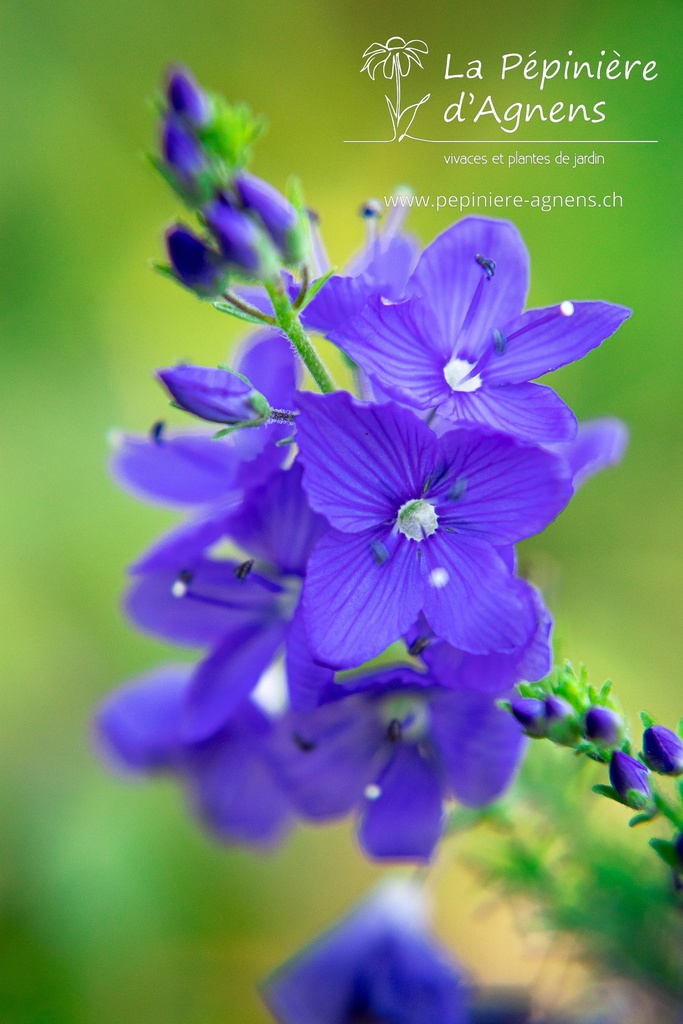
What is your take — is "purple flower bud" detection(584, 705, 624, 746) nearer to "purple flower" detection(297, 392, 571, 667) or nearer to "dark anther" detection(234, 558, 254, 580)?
"purple flower" detection(297, 392, 571, 667)

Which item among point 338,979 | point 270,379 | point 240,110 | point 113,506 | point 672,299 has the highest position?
point 672,299

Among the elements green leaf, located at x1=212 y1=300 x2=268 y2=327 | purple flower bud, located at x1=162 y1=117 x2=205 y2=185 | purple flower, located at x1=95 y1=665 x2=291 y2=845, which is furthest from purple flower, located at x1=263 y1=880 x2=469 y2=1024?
purple flower bud, located at x1=162 y1=117 x2=205 y2=185

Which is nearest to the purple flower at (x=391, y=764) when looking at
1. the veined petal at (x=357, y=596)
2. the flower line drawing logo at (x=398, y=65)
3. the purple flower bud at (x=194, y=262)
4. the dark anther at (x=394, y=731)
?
the dark anther at (x=394, y=731)

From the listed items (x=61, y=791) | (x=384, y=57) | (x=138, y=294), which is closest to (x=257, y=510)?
(x=384, y=57)

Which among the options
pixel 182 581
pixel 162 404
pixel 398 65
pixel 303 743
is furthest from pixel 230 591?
pixel 162 404

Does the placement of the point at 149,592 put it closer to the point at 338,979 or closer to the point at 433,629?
the point at 433,629

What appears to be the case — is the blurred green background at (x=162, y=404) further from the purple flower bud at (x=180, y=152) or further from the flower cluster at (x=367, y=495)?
the purple flower bud at (x=180, y=152)
